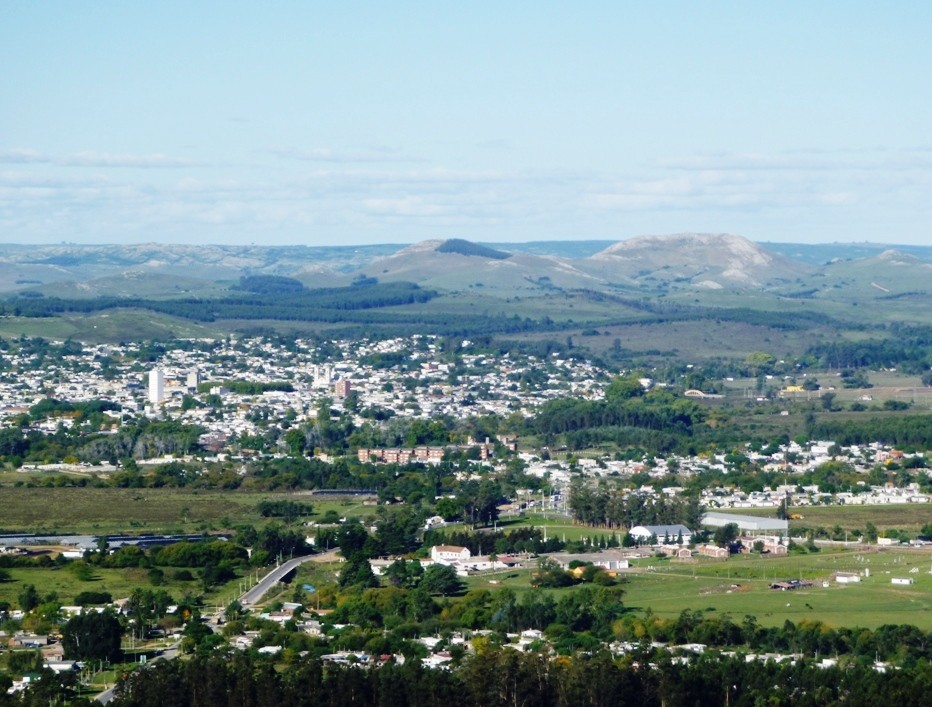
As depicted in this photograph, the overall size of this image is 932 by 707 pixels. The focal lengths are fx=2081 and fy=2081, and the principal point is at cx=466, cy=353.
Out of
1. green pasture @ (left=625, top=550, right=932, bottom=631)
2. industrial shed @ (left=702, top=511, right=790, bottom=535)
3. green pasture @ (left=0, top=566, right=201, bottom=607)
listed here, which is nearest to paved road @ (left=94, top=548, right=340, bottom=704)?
green pasture @ (left=0, top=566, right=201, bottom=607)

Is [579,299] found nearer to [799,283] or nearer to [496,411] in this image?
[799,283]

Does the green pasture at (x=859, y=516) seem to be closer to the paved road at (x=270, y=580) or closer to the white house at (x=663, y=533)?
the white house at (x=663, y=533)

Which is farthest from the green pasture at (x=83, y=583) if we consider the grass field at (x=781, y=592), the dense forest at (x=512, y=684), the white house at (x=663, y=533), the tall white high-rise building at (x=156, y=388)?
the tall white high-rise building at (x=156, y=388)

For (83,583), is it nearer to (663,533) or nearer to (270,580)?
(270,580)

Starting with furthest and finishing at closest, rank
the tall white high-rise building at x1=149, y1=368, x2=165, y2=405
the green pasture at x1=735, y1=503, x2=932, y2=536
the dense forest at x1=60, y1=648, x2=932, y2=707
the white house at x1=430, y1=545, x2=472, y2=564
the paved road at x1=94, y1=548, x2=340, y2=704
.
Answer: the tall white high-rise building at x1=149, y1=368, x2=165, y2=405, the green pasture at x1=735, y1=503, x2=932, y2=536, the white house at x1=430, y1=545, x2=472, y2=564, the paved road at x1=94, y1=548, x2=340, y2=704, the dense forest at x1=60, y1=648, x2=932, y2=707

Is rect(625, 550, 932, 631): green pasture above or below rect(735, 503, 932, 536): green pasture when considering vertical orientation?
above

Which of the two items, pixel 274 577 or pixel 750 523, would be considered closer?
pixel 274 577

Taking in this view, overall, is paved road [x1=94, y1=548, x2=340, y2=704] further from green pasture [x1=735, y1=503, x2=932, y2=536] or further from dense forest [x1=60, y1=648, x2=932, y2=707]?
green pasture [x1=735, y1=503, x2=932, y2=536]

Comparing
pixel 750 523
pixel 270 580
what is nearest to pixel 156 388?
pixel 750 523

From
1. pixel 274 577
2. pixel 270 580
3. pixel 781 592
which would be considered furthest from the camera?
pixel 274 577
